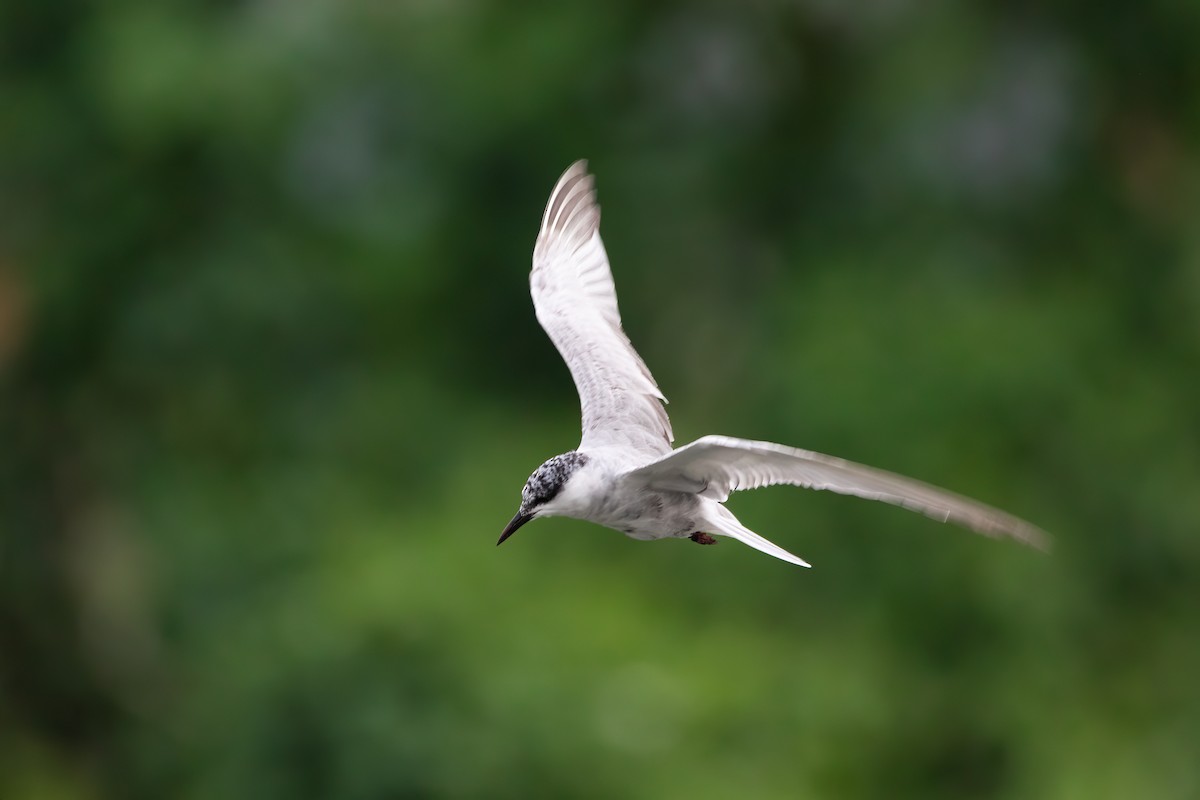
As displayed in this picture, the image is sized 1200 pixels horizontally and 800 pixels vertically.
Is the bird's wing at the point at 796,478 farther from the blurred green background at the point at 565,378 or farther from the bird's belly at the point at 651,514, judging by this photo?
the blurred green background at the point at 565,378

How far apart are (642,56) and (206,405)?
552cm

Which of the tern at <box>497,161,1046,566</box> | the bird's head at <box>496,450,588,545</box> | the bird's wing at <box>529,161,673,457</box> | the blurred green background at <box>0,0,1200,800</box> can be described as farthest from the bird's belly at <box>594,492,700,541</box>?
the blurred green background at <box>0,0,1200,800</box>

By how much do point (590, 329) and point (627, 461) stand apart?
4.64ft

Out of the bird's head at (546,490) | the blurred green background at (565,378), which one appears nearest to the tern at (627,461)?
the bird's head at (546,490)

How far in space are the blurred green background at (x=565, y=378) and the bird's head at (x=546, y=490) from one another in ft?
19.0

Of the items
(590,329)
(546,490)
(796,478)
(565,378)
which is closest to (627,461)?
(546,490)

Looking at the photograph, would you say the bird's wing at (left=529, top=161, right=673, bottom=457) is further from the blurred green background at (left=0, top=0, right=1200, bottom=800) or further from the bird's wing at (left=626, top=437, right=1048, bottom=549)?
the blurred green background at (left=0, top=0, right=1200, bottom=800)

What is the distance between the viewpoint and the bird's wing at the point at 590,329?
6.68 metres

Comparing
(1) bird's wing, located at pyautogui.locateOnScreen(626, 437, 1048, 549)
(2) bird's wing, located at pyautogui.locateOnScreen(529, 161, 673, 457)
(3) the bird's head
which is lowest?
(3) the bird's head

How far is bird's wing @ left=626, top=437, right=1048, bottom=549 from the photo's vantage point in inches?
177

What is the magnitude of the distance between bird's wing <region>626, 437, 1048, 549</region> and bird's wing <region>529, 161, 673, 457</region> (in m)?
0.59

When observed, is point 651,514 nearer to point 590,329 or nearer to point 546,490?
point 546,490

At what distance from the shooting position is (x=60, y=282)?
15445mm

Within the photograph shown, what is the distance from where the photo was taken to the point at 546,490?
223 inches
